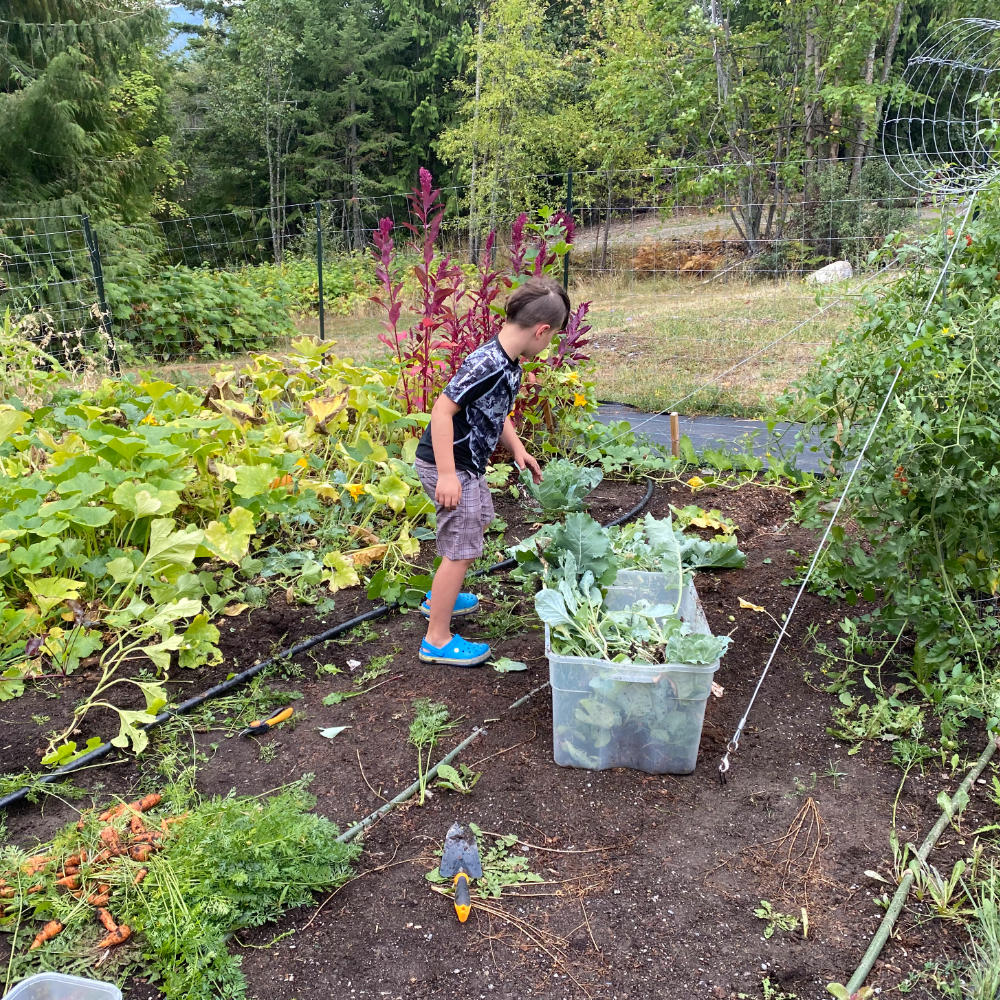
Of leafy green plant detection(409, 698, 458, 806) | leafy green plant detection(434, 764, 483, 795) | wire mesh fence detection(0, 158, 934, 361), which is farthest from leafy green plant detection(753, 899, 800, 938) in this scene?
wire mesh fence detection(0, 158, 934, 361)

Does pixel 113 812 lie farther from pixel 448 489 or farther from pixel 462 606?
pixel 462 606

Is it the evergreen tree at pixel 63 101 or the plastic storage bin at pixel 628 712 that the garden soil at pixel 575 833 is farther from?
the evergreen tree at pixel 63 101

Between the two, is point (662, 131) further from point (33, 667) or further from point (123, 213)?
point (33, 667)

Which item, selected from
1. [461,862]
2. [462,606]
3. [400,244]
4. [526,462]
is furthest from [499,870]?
[400,244]

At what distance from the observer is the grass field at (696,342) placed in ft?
20.5

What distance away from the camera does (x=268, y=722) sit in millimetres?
2295

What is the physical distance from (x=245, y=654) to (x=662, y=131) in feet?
45.1

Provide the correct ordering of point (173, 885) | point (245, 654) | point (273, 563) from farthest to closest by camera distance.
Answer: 1. point (273, 563)
2. point (245, 654)
3. point (173, 885)

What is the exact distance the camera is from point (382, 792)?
78.2 inches

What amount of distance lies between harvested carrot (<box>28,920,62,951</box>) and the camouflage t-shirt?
155 centimetres

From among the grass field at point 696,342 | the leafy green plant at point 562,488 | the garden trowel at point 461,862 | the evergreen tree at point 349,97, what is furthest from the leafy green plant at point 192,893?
the evergreen tree at point 349,97

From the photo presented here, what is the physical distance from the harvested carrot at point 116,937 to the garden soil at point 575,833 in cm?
10

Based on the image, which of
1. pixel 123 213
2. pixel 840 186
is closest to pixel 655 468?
pixel 840 186

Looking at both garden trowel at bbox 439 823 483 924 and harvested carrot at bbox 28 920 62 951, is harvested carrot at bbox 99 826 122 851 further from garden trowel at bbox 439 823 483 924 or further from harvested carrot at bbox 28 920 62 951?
garden trowel at bbox 439 823 483 924
